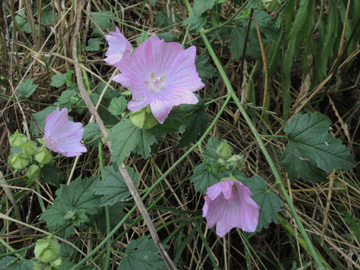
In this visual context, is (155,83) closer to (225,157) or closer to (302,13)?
(225,157)

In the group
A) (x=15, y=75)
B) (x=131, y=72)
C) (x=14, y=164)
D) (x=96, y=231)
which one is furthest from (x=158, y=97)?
(x=15, y=75)

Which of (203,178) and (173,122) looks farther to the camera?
(203,178)

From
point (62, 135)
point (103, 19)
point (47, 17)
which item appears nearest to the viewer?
point (62, 135)

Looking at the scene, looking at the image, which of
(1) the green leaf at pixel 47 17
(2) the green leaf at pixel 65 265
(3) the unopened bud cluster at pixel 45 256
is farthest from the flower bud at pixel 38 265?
(1) the green leaf at pixel 47 17

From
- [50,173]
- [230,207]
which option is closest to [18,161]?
[50,173]

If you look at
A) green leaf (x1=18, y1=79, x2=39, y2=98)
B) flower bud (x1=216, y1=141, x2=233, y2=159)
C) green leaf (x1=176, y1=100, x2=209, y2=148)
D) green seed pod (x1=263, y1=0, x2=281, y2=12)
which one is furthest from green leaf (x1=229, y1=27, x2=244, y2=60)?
green leaf (x1=18, y1=79, x2=39, y2=98)

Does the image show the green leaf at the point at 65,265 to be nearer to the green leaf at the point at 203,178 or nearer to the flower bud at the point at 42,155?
the flower bud at the point at 42,155
